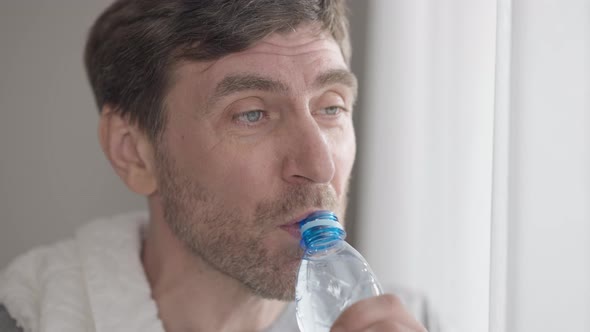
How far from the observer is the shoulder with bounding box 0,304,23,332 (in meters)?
1.29

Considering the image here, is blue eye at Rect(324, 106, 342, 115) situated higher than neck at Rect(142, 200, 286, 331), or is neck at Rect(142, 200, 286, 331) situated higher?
blue eye at Rect(324, 106, 342, 115)

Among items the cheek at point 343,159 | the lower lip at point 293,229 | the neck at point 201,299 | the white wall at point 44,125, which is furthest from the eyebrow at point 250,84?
the white wall at point 44,125

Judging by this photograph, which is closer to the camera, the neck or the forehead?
the forehead

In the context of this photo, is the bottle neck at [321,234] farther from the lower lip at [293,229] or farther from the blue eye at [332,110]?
the blue eye at [332,110]

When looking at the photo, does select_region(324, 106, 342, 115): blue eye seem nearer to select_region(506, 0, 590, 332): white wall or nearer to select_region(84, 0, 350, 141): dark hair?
select_region(84, 0, 350, 141): dark hair

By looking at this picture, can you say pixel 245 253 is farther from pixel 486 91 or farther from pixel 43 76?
pixel 43 76

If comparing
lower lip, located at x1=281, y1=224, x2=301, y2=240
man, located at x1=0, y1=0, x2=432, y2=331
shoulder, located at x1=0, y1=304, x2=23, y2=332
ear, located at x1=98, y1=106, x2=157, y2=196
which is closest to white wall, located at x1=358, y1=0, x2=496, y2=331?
man, located at x1=0, y1=0, x2=432, y2=331

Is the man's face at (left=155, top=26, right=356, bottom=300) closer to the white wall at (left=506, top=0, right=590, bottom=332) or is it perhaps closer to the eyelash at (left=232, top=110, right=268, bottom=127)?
the eyelash at (left=232, top=110, right=268, bottom=127)

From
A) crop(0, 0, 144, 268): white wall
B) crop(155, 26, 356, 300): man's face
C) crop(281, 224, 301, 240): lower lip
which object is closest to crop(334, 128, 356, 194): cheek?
crop(155, 26, 356, 300): man's face

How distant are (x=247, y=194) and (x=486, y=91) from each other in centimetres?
45

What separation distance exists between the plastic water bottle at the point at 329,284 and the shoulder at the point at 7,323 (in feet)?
1.87

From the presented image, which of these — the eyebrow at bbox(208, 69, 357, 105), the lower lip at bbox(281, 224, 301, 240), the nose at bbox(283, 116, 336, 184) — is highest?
the eyebrow at bbox(208, 69, 357, 105)

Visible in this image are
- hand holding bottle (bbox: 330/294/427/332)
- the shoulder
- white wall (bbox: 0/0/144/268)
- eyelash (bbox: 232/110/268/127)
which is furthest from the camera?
white wall (bbox: 0/0/144/268)

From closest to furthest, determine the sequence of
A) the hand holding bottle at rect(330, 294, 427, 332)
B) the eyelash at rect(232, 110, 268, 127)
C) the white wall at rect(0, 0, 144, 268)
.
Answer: the hand holding bottle at rect(330, 294, 427, 332), the eyelash at rect(232, 110, 268, 127), the white wall at rect(0, 0, 144, 268)
